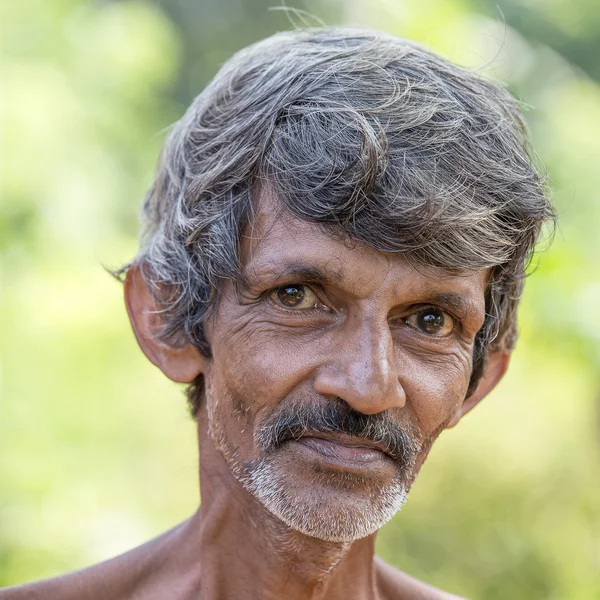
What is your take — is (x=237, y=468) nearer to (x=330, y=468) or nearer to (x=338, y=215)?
(x=330, y=468)

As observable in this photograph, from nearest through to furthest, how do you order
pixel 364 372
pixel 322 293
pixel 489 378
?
pixel 364 372 < pixel 322 293 < pixel 489 378

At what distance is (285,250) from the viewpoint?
6.81 ft

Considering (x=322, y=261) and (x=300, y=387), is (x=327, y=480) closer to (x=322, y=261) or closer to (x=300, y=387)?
(x=300, y=387)

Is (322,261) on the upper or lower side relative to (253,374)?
upper

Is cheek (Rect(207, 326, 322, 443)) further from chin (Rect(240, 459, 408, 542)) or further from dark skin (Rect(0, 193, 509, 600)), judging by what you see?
chin (Rect(240, 459, 408, 542))

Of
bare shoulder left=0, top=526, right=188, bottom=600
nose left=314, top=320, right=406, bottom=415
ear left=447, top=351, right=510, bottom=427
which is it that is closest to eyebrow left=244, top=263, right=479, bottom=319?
nose left=314, top=320, right=406, bottom=415

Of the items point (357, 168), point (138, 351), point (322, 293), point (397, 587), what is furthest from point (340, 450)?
point (138, 351)

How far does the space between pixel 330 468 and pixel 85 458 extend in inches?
171

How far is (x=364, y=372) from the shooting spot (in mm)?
1970

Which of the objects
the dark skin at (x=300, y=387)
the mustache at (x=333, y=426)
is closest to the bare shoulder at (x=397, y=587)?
the dark skin at (x=300, y=387)

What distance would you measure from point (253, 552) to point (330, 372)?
0.57m

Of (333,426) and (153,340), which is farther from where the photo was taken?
(153,340)

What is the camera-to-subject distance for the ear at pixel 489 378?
8.21 feet

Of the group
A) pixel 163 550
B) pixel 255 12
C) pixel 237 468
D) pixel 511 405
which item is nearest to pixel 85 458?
pixel 511 405
